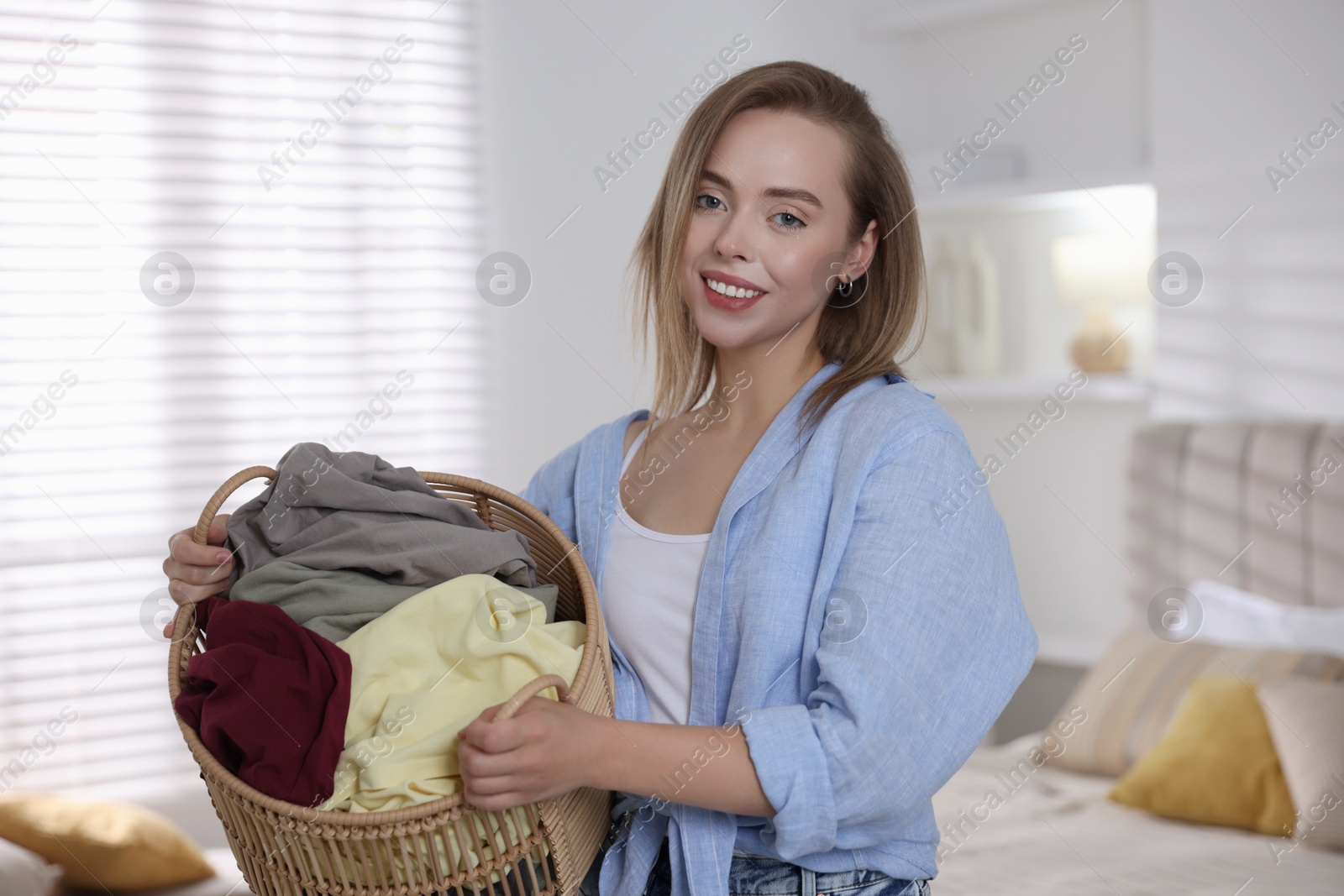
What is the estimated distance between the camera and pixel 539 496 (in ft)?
4.65

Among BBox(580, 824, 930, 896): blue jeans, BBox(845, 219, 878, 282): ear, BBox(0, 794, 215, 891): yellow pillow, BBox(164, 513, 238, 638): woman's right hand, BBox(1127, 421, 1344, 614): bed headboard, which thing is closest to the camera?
BBox(580, 824, 930, 896): blue jeans

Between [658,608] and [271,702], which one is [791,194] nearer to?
[658,608]

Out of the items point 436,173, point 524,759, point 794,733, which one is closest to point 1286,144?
point 436,173

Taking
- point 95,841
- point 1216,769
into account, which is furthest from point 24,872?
point 1216,769

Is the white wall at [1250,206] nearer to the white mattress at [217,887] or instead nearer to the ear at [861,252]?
the ear at [861,252]

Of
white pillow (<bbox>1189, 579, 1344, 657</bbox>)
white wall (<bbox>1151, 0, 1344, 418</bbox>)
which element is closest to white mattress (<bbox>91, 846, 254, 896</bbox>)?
white pillow (<bbox>1189, 579, 1344, 657</bbox>)

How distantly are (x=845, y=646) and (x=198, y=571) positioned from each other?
0.67m

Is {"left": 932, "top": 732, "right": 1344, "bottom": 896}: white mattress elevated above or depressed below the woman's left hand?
below

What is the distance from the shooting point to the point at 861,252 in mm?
1289

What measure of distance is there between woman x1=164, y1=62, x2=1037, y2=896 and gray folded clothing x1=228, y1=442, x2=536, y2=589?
0.19ft

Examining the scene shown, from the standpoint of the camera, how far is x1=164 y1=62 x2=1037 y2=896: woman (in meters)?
0.96

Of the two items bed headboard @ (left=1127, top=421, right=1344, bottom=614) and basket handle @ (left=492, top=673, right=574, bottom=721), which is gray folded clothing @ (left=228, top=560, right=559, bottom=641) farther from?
bed headboard @ (left=1127, top=421, right=1344, bottom=614)

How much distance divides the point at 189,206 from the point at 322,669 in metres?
1.93

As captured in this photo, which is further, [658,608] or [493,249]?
[493,249]
